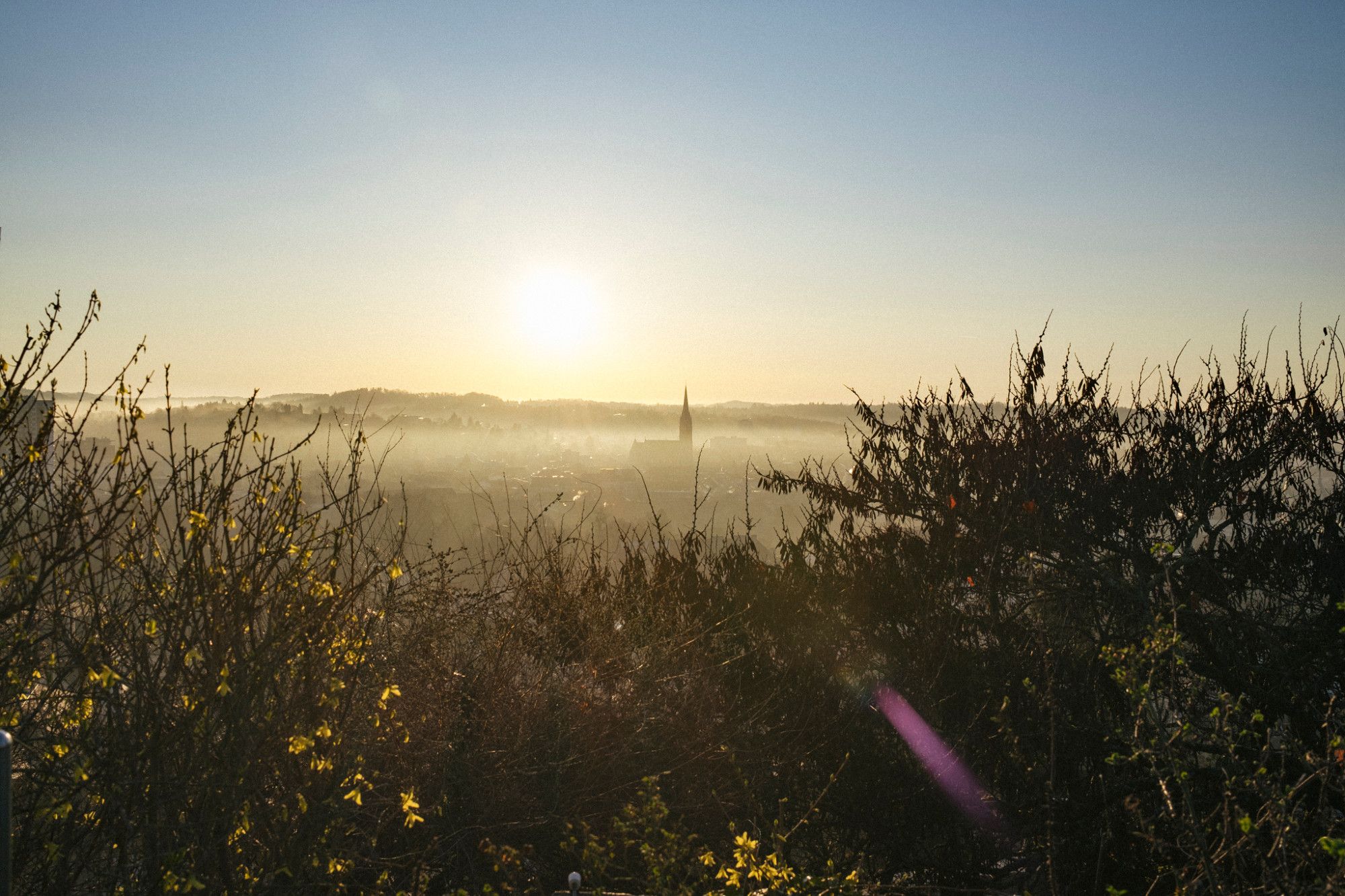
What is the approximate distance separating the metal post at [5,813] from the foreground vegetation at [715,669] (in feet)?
4.96

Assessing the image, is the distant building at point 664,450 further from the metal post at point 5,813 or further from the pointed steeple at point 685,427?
the metal post at point 5,813

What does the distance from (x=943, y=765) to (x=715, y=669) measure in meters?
1.82

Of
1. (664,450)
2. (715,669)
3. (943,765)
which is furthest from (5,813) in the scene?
(664,450)

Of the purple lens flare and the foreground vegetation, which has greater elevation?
the foreground vegetation

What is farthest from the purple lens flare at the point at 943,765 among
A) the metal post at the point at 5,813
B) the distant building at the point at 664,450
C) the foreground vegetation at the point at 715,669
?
the distant building at the point at 664,450

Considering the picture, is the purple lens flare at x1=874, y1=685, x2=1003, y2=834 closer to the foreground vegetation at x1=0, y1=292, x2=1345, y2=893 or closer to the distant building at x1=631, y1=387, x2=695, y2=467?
the foreground vegetation at x1=0, y1=292, x2=1345, y2=893

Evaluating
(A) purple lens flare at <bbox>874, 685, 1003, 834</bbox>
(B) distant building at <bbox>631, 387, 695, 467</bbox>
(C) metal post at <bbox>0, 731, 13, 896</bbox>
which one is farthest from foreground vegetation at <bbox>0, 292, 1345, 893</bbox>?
(B) distant building at <bbox>631, 387, 695, 467</bbox>

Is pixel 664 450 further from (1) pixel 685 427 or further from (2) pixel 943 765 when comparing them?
(2) pixel 943 765

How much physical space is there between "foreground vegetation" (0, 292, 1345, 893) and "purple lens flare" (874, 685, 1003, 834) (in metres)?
0.07

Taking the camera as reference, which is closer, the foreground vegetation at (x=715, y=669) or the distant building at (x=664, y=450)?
the foreground vegetation at (x=715, y=669)

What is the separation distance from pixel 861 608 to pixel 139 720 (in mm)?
6023

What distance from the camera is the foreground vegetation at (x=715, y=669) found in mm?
3279

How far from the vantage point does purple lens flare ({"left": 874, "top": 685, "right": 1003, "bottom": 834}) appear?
6.55m

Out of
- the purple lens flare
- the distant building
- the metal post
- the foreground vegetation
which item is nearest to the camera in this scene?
the metal post
